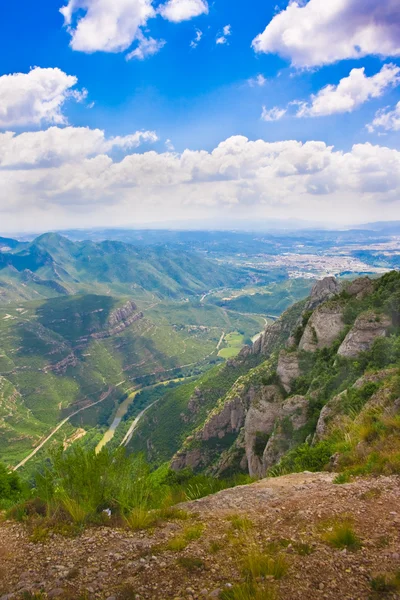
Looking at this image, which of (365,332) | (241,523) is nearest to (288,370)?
(365,332)

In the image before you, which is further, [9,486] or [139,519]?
[9,486]

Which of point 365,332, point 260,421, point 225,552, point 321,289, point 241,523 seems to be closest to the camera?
point 225,552

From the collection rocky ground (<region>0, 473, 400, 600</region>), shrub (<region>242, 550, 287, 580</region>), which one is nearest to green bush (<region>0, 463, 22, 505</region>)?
rocky ground (<region>0, 473, 400, 600</region>)

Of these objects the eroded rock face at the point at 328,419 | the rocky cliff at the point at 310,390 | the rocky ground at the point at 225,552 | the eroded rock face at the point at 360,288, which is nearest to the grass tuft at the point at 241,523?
the rocky ground at the point at 225,552

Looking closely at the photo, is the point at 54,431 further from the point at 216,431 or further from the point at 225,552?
the point at 225,552

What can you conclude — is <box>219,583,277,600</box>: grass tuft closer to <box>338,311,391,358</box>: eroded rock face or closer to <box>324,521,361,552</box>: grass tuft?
<box>324,521,361,552</box>: grass tuft

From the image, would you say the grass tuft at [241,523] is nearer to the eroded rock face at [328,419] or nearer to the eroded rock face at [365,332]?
the eroded rock face at [328,419]

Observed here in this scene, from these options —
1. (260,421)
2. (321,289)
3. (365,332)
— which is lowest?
(260,421)
